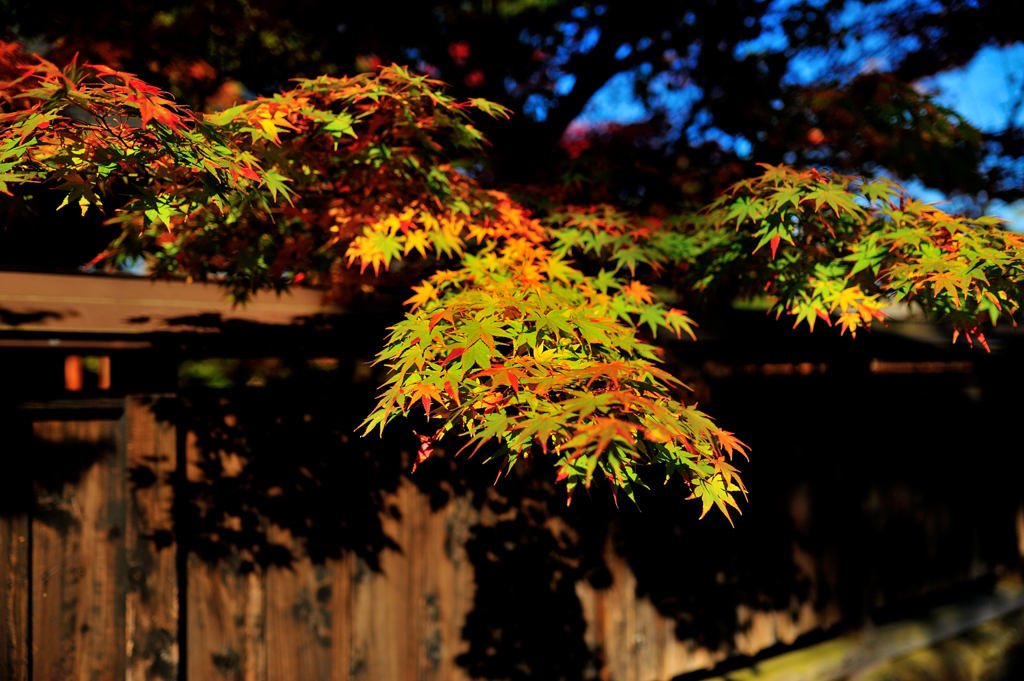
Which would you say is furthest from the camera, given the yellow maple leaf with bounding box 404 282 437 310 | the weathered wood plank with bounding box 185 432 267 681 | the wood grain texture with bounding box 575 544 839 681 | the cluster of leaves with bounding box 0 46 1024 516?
the wood grain texture with bounding box 575 544 839 681

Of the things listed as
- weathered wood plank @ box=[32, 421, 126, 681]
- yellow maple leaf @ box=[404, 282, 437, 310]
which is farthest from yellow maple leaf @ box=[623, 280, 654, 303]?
weathered wood plank @ box=[32, 421, 126, 681]

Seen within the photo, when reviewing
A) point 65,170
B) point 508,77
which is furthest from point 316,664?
point 508,77

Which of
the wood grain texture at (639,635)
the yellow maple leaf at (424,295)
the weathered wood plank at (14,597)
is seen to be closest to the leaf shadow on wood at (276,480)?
the weathered wood plank at (14,597)

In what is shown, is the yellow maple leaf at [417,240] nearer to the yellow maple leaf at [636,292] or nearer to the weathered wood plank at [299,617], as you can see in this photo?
the yellow maple leaf at [636,292]

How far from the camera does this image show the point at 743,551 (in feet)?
13.8

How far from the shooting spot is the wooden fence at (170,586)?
2607mm

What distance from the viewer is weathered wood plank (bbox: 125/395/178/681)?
274 cm

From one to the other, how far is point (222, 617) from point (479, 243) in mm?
2315

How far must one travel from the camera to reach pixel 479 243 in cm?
265

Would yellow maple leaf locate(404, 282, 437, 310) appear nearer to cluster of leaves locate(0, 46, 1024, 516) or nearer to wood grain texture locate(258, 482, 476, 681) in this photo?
cluster of leaves locate(0, 46, 1024, 516)

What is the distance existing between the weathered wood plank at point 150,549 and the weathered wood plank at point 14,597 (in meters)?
0.39

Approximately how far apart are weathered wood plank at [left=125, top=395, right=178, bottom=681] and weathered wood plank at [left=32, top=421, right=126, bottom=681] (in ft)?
0.20

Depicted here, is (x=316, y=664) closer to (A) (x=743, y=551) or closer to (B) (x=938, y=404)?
(A) (x=743, y=551)

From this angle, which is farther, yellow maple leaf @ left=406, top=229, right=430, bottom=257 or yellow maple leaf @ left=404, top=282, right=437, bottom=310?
yellow maple leaf @ left=406, top=229, right=430, bottom=257
